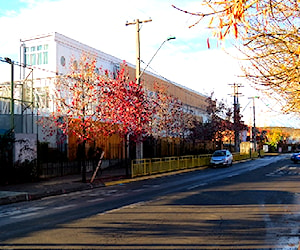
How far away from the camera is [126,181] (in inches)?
816

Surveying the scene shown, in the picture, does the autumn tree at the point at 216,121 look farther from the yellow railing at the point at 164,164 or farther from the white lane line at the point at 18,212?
the white lane line at the point at 18,212

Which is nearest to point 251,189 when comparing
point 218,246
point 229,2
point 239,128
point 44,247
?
point 218,246

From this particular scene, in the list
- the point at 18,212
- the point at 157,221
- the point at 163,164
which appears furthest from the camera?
the point at 163,164

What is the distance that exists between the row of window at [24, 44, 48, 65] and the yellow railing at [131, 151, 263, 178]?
54.3 feet

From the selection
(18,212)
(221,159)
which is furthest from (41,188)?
(221,159)

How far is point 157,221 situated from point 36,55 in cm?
3203

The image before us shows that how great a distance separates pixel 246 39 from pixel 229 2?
2.79 m

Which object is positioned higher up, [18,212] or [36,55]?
[36,55]

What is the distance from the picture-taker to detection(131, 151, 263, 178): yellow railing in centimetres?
2317

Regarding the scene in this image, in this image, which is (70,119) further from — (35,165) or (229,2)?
(229,2)

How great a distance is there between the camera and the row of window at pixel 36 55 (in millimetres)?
36938

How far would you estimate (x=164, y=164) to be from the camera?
26594 millimetres

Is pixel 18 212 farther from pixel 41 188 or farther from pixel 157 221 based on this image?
pixel 41 188

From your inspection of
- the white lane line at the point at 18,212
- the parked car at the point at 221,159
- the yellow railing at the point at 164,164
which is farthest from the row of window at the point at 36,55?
the white lane line at the point at 18,212
